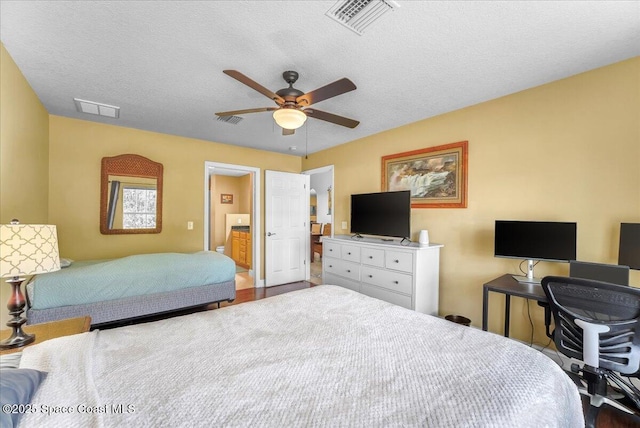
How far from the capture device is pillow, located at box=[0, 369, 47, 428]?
0.66 m

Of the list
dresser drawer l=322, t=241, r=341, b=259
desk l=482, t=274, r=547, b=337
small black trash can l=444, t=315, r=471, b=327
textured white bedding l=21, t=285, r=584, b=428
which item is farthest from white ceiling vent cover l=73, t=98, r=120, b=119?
small black trash can l=444, t=315, r=471, b=327

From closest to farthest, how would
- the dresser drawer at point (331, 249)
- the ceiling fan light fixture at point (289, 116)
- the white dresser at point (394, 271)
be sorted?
the ceiling fan light fixture at point (289, 116)
the white dresser at point (394, 271)
the dresser drawer at point (331, 249)

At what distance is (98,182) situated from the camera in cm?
350

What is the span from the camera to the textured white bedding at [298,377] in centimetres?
78

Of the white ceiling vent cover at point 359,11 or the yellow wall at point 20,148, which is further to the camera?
the yellow wall at point 20,148

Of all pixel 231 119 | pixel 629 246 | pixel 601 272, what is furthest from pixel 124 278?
pixel 629 246

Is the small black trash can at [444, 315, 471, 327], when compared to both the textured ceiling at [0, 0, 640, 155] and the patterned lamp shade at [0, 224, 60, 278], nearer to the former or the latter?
the textured ceiling at [0, 0, 640, 155]

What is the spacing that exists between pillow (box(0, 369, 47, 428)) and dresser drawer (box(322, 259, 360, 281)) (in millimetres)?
3033

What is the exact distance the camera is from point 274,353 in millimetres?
1146

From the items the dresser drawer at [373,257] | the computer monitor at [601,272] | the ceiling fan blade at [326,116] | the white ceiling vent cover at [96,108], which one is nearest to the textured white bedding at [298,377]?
the computer monitor at [601,272]

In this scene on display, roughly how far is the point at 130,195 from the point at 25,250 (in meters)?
2.59

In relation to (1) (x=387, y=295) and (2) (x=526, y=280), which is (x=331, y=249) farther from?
(2) (x=526, y=280)

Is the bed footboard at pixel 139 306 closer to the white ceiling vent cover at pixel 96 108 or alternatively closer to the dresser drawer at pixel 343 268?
the dresser drawer at pixel 343 268

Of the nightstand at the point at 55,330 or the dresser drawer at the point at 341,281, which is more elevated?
the nightstand at the point at 55,330
